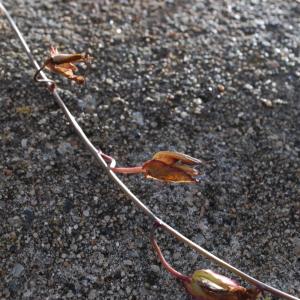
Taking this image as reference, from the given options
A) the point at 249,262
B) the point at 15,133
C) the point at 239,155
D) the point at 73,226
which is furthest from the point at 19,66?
the point at 249,262

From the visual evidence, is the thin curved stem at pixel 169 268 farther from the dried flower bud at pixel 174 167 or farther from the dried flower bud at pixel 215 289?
the dried flower bud at pixel 174 167

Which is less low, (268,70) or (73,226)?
(268,70)

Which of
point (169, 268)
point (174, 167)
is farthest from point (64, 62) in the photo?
point (169, 268)

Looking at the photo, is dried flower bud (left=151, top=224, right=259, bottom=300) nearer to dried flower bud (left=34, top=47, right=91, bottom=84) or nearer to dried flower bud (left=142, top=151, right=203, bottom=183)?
dried flower bud (left=142, top=151, right=203, bottom=183)

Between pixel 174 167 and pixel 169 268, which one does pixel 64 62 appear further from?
pixel 169 268

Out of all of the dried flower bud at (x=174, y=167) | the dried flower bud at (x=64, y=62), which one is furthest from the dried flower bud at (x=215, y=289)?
the dried flower bud at (x=64, y=62)

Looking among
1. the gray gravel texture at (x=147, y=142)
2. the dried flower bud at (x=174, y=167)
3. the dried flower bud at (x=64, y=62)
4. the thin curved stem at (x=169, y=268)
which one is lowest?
the gray gravel texture at (x=147, y=142)

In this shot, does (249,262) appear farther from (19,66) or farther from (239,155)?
(19,66)

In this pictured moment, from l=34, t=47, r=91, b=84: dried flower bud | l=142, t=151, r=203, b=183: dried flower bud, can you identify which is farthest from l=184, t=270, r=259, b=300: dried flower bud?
l=34, t=47, r=91, b=84: dried flower bud
